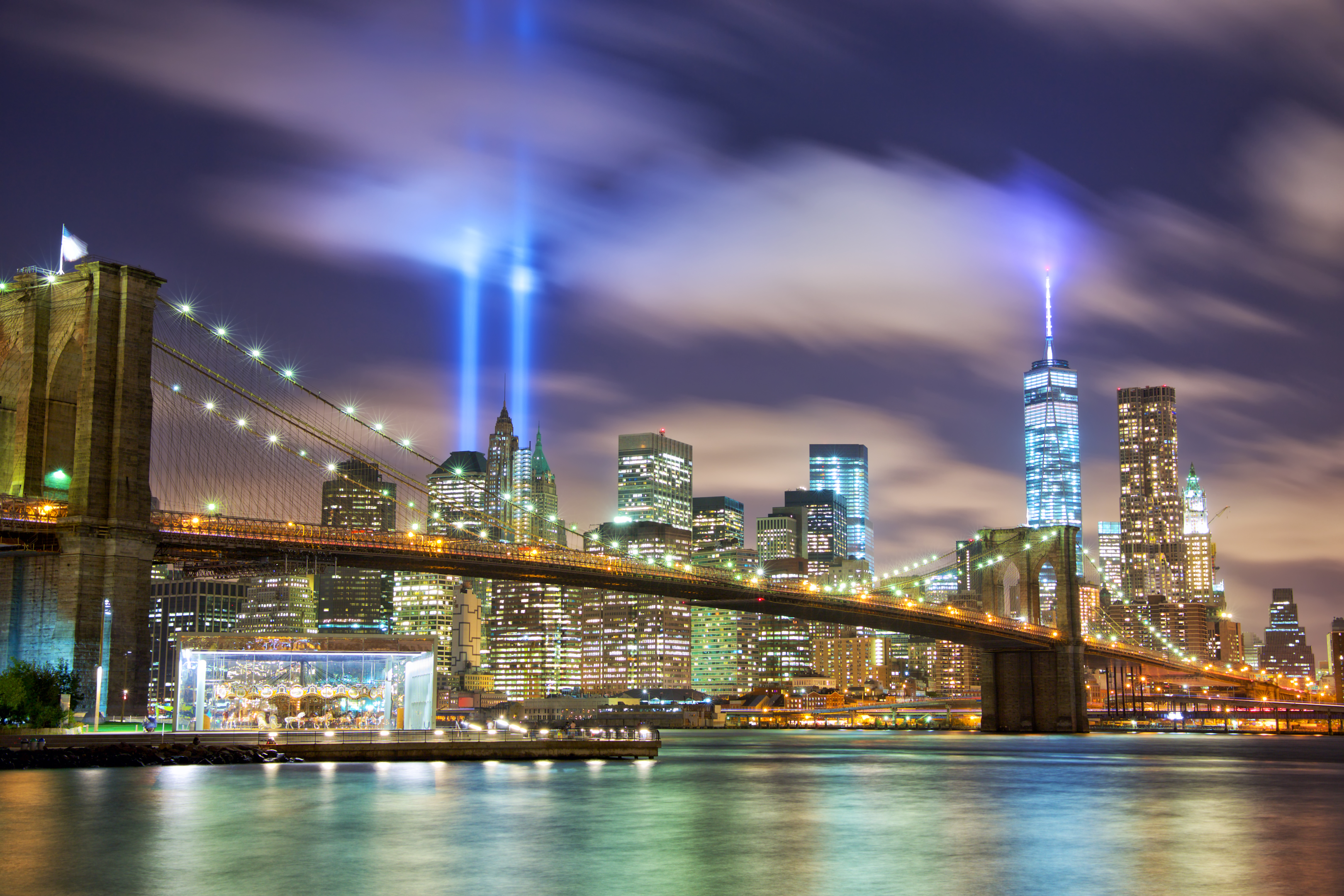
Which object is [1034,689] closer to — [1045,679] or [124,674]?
[1045,679]

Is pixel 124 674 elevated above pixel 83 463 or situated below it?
below

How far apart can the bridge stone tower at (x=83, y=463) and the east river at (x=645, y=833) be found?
1389 centimetres

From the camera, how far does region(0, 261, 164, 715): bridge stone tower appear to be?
59.9 metres

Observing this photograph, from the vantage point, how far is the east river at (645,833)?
22438 mm

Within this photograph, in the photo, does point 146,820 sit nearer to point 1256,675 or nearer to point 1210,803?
point 1210,803

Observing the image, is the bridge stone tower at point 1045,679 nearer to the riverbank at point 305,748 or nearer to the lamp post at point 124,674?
the riverbank at point 305,748

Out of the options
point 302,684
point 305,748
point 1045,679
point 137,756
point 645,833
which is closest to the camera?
point 645,833

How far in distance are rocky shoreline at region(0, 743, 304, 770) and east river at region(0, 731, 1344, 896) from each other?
1.34m

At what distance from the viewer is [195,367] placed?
236 ft

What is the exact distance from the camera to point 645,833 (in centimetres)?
2980

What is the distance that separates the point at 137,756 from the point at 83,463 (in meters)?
17.5

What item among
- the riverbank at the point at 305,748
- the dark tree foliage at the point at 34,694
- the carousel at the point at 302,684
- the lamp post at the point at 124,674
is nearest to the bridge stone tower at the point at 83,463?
the lamp post at the point at 124,674

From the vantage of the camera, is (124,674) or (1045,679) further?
(1045,679)

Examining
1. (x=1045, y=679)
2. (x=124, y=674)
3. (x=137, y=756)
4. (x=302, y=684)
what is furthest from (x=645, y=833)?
(x=1045, y=679)
